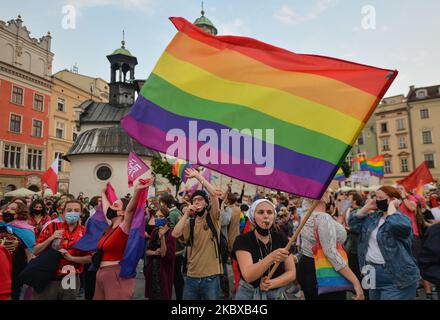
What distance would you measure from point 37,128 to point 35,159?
13.1 ft

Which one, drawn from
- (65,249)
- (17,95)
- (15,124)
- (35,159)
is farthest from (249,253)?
(35,159)

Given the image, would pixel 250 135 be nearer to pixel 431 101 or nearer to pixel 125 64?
pixel 125 64

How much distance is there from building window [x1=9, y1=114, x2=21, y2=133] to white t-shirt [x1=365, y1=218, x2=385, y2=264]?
4379cm

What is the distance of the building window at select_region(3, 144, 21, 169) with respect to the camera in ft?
126

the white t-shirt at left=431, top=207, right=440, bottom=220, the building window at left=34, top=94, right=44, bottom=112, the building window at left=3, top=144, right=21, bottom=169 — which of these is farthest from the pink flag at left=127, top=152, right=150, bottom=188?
the building window at left=34, top=94, right=44, bottom=112

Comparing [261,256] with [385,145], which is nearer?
[261,256]

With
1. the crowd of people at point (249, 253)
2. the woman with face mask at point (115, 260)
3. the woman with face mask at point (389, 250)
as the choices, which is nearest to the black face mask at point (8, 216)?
the crowd of people at point (249, 253)

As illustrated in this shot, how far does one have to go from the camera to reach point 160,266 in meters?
5.84

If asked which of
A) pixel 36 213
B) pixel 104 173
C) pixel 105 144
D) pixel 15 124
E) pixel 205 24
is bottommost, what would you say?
pixel 36 213

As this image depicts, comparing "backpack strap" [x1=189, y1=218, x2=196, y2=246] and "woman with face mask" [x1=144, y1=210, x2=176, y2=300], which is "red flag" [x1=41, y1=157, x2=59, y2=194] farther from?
"backpack strap" [x1=189, y1=218, x2=196, y2=246]

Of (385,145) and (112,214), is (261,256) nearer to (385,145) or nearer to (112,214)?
(112,214)
